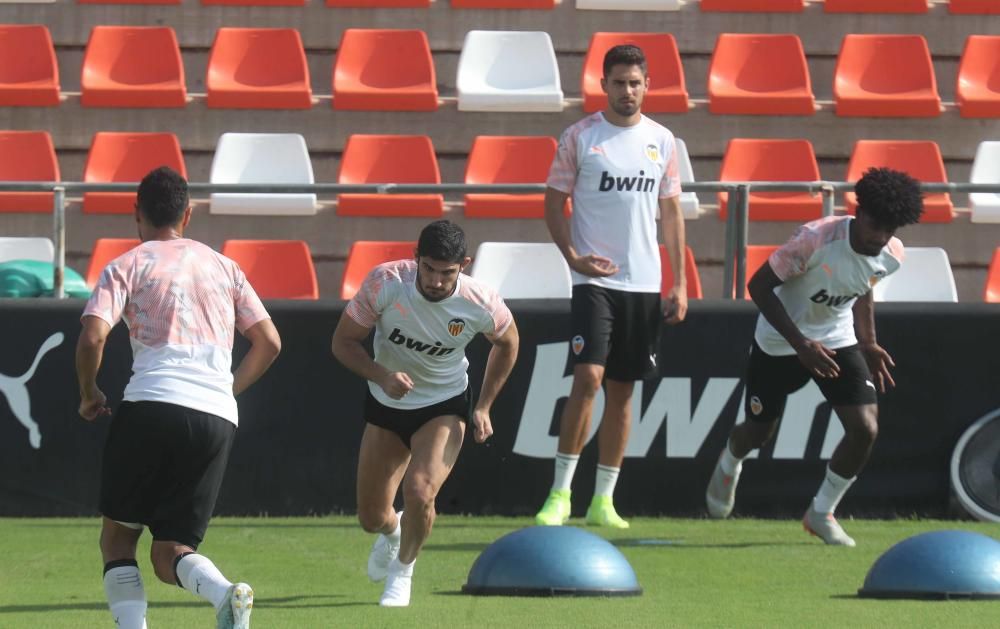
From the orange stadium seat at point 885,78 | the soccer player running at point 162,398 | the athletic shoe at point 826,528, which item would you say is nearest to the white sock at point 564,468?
the athletic shoe at point 826,528

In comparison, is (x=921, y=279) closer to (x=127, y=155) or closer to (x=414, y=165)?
(x=414, y=165)

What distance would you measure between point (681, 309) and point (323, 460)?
2.43 m

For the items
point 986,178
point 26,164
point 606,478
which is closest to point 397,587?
point 606,478

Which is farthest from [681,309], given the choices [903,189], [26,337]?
[26,337]

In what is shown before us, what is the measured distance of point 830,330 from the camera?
872 centimetres

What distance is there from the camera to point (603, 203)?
8.85 m

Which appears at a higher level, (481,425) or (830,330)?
(481,425)

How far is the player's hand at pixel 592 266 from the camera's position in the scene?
863cm

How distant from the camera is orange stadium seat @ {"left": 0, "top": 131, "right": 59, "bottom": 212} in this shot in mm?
12469

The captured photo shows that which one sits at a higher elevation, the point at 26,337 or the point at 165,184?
the point at 165,184

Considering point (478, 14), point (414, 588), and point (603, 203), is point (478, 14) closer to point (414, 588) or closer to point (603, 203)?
point (603, 203)

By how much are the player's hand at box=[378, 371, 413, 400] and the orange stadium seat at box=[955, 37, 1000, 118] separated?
8.50 meters

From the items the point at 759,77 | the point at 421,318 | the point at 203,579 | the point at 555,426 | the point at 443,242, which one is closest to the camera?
the point at 203,579

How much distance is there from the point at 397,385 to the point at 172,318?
1135 millimetres
